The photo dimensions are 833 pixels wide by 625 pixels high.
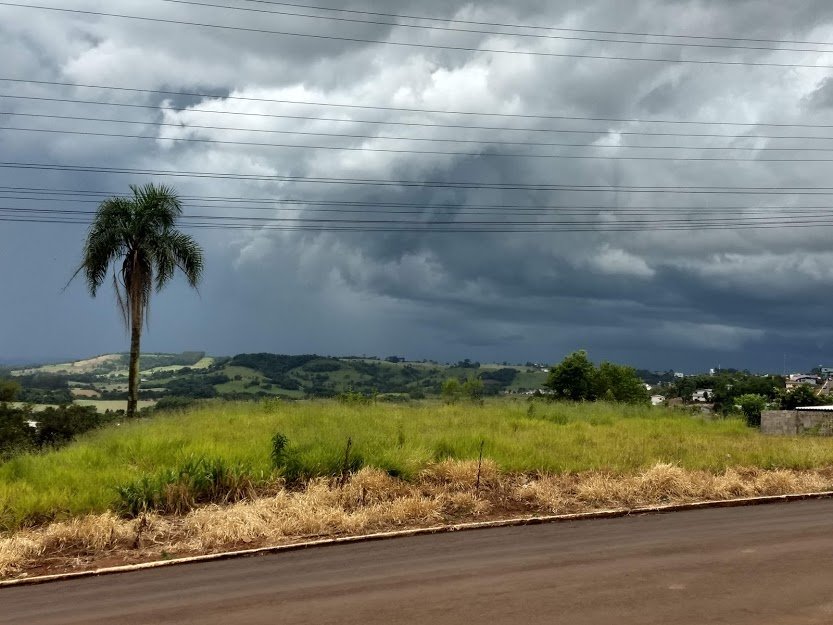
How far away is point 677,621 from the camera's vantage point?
7059 millimetres

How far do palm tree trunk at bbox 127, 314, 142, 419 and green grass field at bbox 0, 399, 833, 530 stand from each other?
2.98 m

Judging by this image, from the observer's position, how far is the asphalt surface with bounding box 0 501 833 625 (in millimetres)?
7523

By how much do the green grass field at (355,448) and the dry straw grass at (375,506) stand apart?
0.74 meters

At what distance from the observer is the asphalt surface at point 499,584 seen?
752 cm

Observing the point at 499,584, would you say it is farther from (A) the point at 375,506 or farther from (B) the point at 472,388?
(B) the point at 472,388

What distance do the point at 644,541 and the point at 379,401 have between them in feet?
92.5

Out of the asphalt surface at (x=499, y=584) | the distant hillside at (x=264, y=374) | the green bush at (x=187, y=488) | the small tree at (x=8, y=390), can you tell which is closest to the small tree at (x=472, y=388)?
the small tree at (x=8, y=390)

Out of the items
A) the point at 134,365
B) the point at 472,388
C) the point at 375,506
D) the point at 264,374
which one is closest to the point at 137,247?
the point at 134,365

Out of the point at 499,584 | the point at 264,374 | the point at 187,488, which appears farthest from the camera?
the point at 264,374

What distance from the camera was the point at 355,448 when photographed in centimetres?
1639

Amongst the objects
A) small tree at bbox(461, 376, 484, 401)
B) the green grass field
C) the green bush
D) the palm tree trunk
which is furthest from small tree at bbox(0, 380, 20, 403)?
small tree at bbox(461, 376, 484, 401)

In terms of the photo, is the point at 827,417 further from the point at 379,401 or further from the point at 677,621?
the point at 677,621

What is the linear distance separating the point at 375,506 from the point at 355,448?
3.30 meters

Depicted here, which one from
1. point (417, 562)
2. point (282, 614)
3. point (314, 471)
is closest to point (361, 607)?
point (282, 614)
